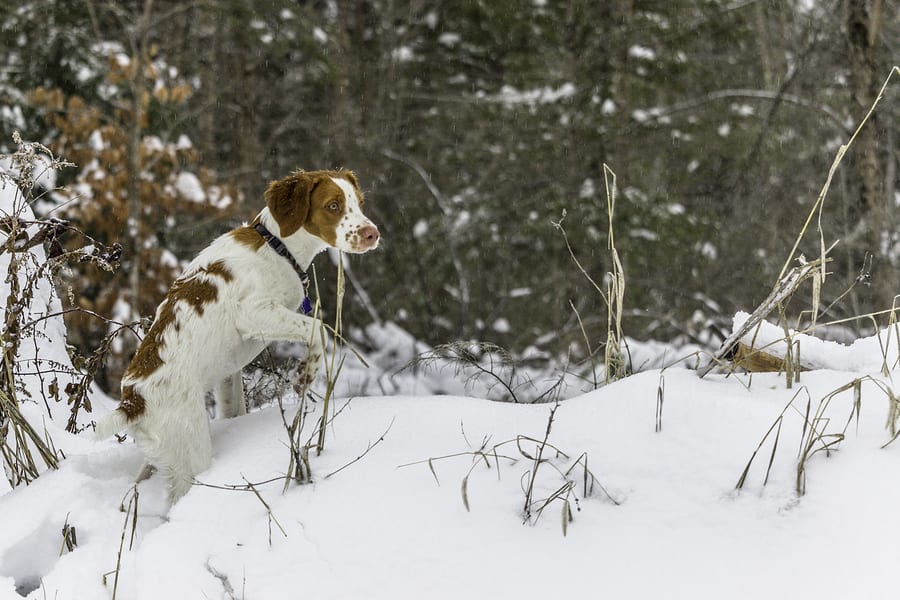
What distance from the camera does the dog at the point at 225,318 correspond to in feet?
8.45

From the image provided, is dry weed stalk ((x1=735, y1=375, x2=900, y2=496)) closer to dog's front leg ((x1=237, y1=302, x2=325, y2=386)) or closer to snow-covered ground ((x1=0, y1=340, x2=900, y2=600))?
snow-covered ground ((x1=0, y1=340, x2=900, y2=600))

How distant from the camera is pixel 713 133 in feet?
40.8

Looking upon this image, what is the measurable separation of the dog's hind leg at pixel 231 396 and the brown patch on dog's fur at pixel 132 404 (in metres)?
0.45

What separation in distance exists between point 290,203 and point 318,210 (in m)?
0.10

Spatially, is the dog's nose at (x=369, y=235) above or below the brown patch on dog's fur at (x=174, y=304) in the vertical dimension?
above

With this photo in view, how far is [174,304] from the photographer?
8.87 ft

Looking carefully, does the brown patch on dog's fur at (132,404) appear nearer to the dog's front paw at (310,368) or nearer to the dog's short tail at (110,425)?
the dog's short tail at (110,425)

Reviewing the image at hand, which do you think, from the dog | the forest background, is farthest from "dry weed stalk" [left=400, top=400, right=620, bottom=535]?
the forest background

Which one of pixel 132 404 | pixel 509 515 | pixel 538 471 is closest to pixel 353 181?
pixel 132 404

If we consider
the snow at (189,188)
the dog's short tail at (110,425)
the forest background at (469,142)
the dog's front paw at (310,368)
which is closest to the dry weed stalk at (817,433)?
the dog's front paw at (310,368)

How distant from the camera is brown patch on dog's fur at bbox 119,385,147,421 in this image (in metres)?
2.59

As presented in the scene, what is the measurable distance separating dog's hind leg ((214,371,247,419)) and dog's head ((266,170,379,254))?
2.22 feet

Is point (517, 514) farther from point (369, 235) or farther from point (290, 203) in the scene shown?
point (290, 203)

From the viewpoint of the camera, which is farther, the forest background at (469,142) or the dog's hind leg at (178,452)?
the forest background at (469,142)
